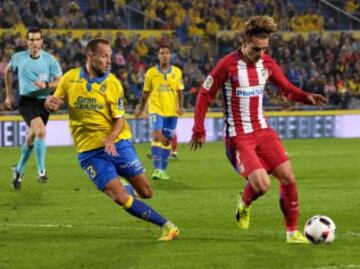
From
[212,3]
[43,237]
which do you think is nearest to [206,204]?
[43,237]

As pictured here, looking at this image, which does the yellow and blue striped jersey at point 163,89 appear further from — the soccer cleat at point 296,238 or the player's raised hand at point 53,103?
the soccer cleat at point 296,238

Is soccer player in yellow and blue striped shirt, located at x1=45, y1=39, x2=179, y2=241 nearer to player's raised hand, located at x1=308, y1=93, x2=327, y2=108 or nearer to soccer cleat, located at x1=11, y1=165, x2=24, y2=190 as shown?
player's raised hand, located at x1=308, y1=93, x2=327, y2=108

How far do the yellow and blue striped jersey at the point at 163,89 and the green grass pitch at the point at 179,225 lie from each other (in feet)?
4.15

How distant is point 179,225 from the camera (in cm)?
1117

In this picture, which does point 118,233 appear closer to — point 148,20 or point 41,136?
point 41,136

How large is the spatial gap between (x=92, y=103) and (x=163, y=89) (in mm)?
8643

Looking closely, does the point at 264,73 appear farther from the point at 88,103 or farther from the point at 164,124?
the point at 164,124

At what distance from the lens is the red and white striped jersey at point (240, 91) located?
32.2ft

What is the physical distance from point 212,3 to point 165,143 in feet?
63.4

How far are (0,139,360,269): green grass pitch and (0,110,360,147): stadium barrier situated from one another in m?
8.54

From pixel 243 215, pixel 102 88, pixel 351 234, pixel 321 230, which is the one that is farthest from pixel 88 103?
pixel 351 234

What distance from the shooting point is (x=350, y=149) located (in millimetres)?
25719

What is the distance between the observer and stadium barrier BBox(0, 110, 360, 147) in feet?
92.6

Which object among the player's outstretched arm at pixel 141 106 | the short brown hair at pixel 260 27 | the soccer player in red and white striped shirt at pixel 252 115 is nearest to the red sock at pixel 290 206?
the soccer player in red and white striped shirt at pixel 252 115
